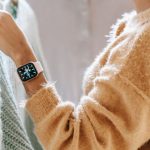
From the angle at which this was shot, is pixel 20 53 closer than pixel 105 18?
Yes

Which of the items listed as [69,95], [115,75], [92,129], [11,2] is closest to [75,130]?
[92,129]

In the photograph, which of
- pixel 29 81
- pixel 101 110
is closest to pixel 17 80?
pixel 29 81

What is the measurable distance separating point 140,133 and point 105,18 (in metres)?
0.86

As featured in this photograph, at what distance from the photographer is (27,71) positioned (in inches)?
30.9

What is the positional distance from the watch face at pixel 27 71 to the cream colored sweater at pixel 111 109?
38mm

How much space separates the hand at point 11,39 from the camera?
77 cm

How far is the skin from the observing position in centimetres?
77

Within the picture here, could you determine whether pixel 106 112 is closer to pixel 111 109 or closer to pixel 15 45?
pixel 111 109

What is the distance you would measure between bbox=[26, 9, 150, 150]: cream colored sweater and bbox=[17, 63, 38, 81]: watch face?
1.5 inches

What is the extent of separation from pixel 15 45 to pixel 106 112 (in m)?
0.23

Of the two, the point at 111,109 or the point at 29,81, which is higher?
the point at 29,81

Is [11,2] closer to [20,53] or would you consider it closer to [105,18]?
[20,53]

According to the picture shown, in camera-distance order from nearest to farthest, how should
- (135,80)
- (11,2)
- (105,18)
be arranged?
(135,80) → (11,2) → (105,18)

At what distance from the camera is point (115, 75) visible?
0.75 m
